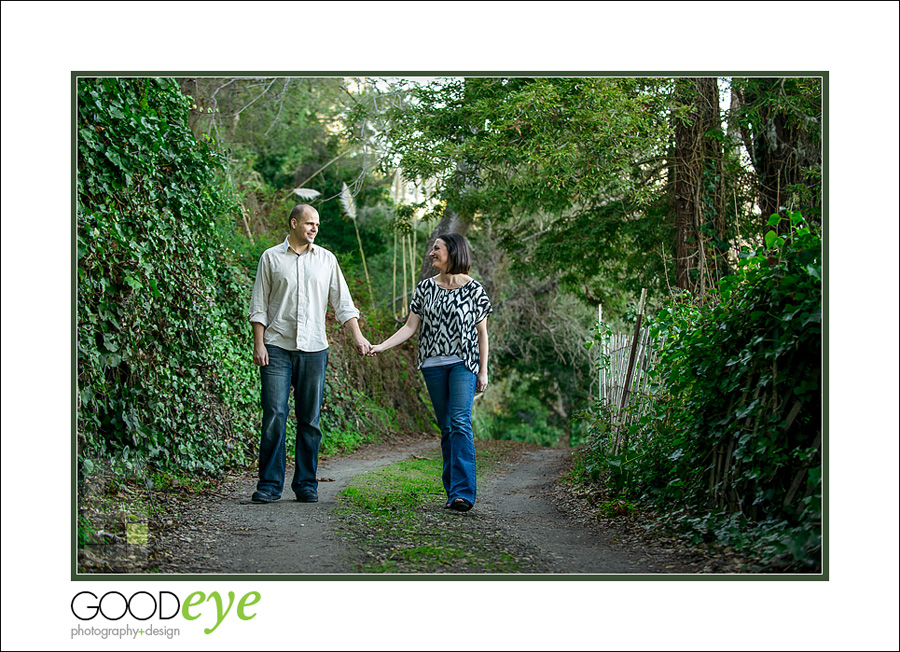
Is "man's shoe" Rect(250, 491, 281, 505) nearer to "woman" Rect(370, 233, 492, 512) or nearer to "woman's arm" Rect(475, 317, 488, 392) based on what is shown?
→ "woman" Rect(370, 233, 492, 512)

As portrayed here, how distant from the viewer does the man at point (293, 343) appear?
420cm

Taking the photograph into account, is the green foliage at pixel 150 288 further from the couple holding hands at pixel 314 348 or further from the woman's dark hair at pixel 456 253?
the woman's dark hair at pixel 456 253

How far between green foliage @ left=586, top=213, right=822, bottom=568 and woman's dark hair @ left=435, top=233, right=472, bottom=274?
1.20m

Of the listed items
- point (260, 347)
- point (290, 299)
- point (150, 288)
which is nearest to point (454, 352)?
point (290, 299)

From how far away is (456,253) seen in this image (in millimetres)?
4227

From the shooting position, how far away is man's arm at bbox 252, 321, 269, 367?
416 cm

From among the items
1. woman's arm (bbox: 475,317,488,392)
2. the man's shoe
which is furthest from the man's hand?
woman's arm (bbox: 475,317,488,392)

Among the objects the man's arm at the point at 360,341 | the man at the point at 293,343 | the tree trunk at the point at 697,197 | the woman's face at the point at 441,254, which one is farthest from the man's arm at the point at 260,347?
the tree trunk at the point at 697,197

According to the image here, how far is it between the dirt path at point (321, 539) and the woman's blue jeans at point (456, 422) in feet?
0.55

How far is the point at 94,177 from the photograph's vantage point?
399cm

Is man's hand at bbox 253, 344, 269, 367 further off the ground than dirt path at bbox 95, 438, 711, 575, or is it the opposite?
man's hand at bbox 253, 344, 269, 367

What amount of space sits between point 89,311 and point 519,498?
115 inches

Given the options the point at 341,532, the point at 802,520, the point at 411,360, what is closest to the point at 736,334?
the point at 802,520
